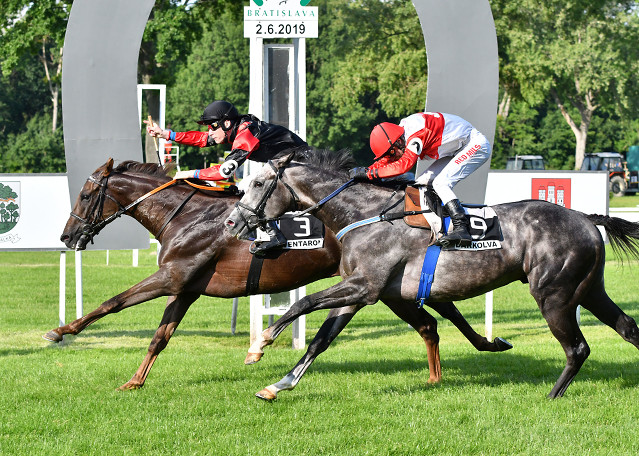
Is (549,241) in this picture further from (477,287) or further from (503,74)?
(503,74)

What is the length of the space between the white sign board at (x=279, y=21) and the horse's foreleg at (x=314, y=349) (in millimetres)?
3771

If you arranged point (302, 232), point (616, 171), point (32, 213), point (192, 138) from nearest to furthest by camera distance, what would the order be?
point (302, 232) → point (192, 138) → point (32, 213) → point (616, 171)

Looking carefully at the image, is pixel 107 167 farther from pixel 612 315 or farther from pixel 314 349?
pixel 612 315

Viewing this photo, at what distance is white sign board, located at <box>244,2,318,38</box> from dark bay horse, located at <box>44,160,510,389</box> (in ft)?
8.07

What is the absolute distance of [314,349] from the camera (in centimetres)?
632

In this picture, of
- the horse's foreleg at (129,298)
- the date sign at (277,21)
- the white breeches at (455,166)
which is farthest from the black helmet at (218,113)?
the date sign at (277,21)

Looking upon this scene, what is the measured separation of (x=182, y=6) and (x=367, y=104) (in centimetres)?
2966

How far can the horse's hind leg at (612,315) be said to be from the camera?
653cm

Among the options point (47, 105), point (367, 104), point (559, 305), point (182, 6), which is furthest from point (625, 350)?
point (47, 105)

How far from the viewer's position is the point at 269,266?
7.28m

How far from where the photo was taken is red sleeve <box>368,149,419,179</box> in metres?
5.86

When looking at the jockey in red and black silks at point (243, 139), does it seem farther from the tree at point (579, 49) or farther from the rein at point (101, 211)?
the tree at point (579, 49)

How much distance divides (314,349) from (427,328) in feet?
4.87

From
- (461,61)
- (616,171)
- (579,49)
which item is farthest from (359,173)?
(616,171)
